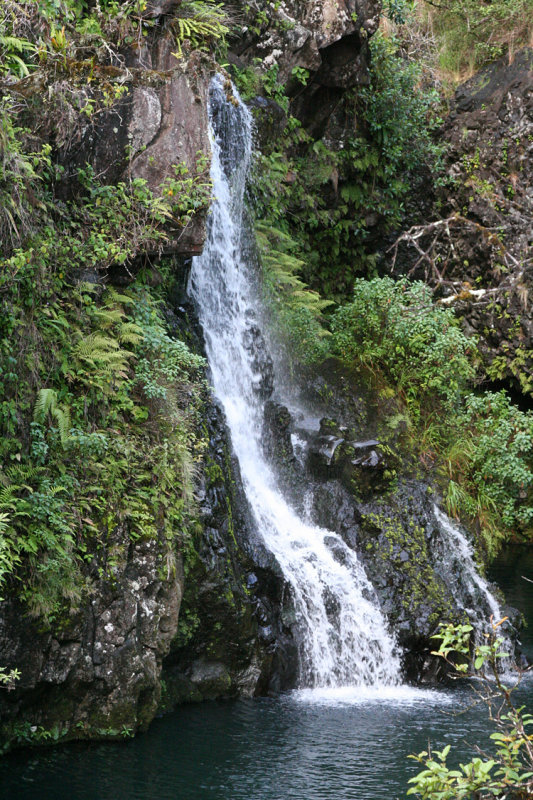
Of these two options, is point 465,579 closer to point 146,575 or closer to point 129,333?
point 146,575

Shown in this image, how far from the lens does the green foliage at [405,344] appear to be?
14633mm

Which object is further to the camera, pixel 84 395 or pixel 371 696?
pixel 371 696

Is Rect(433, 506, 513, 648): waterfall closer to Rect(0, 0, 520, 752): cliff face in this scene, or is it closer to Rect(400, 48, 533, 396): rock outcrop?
Rect(0, 0, 520, 752): cliff face

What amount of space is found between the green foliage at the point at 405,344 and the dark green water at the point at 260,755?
6.54 m

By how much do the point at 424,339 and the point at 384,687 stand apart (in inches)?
263

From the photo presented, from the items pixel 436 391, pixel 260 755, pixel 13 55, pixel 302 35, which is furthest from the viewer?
pixel 436 391

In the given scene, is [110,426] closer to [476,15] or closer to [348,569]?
[348,569]

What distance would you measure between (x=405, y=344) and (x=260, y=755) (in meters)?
8.76

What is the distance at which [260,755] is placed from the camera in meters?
7.71

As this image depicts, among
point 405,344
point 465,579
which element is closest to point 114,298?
point 465,579

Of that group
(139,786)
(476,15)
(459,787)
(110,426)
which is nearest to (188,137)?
(110,426)

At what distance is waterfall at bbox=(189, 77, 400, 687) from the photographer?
10164 mm

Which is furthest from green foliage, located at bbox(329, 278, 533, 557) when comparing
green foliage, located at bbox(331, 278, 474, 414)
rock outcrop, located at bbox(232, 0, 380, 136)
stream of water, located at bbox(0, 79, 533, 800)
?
rock outcrop, located at bbox(232, 0, 380, 136)

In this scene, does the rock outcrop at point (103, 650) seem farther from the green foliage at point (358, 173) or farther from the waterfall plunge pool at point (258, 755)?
the green foliage at point (358, 173)
